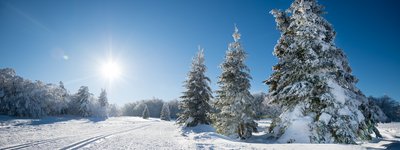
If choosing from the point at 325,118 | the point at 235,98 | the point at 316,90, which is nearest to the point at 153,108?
the point at 235,98

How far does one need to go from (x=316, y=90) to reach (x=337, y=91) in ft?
3.63

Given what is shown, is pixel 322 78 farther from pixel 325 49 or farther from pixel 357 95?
pixel 357 95

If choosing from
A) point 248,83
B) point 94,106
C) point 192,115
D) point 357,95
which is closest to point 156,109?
point 94,106

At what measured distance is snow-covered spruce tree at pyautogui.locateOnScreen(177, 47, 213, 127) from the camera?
27109 millimetres

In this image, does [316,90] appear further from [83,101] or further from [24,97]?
[83,101]

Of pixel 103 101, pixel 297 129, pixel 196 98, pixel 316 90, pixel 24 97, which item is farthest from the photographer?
pixel 103 101

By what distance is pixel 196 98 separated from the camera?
89.8 feet

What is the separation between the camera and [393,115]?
8344cm

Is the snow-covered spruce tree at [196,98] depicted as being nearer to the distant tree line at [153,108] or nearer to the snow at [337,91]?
the snow at [337,91]

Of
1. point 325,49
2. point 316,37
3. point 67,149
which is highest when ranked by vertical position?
point 316,37

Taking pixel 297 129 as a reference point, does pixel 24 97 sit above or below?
above

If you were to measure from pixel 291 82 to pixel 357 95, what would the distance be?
3806mm

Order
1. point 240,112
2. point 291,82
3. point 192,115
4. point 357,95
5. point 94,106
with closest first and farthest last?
point 357,95 → point 291,82 → point 240,112 → point 192,115 → point 94,106

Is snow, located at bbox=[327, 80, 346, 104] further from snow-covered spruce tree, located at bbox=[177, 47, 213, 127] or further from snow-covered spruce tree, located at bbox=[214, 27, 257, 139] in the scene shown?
snow-covered spruce tree, located at bbox=[177, 47, 213, 127]
